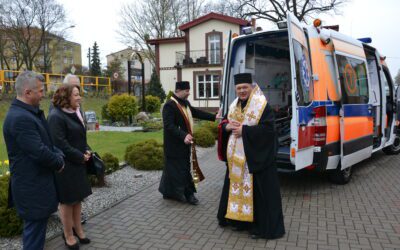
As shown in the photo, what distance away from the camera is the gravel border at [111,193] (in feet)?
14.3

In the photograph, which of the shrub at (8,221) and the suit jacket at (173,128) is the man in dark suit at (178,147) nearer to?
the suit jacket at (173,128)

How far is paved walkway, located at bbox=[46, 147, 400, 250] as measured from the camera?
414 cm

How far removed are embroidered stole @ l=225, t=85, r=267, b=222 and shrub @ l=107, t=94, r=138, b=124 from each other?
12761 mm

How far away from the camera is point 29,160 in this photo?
125 inches

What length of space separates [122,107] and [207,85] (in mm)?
14190

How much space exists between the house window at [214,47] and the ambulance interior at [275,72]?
74.0 feet

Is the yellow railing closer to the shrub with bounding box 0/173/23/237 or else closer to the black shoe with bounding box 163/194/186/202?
the black shoe with bounding box 163/194/186/202

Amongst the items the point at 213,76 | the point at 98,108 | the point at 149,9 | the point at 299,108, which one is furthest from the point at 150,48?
the point at 299,108

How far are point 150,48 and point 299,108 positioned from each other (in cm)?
3515

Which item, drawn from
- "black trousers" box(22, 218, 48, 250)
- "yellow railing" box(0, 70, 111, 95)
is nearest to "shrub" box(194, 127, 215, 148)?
"black trousers" box(22, 218, 48, 250)

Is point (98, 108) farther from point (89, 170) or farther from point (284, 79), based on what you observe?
point (89, 170)

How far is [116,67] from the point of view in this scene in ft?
174

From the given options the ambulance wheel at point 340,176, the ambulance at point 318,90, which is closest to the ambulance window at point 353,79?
the ambulance at point 318,90

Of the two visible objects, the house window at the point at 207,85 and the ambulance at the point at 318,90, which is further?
the house window at the point at 207,85
